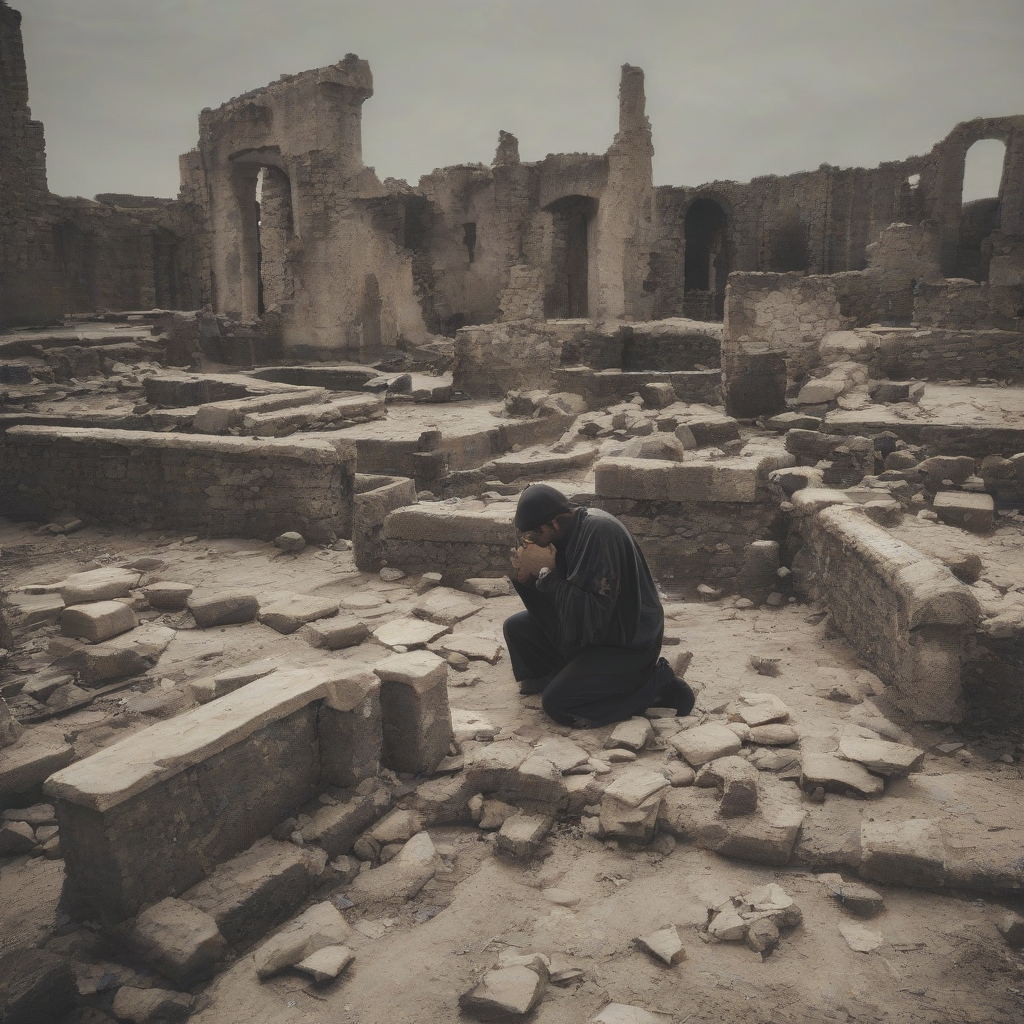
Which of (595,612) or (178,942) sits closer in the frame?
(178,942)

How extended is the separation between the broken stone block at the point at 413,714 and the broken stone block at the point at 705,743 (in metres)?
1.08

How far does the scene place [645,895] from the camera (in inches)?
123

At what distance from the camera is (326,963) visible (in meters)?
2.78

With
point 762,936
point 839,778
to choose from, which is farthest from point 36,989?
point 839,778

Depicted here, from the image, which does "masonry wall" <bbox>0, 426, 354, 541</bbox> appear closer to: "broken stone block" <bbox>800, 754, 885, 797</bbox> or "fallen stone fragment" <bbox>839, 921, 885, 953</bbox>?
"broken stone block" <bbox>800, 754, 885, 797</bbox>

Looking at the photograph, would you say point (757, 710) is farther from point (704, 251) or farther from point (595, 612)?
point (704, 251)

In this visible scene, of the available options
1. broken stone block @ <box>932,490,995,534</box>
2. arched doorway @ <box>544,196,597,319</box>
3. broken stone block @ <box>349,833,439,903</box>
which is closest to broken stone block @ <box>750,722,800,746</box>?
broken stone block @ <box>349,833,439,903</box>

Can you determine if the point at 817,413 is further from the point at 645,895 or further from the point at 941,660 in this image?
the point at 645,895

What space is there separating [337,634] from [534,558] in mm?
1501

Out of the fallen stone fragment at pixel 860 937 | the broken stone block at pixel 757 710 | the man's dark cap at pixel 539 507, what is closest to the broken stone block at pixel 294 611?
the man's dark cap at pixel 539 507

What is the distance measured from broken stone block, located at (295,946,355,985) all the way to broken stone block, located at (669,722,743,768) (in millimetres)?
1670

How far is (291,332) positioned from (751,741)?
18.0 metres

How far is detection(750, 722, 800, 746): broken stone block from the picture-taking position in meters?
3.93

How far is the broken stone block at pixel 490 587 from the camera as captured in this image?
6262 mm
